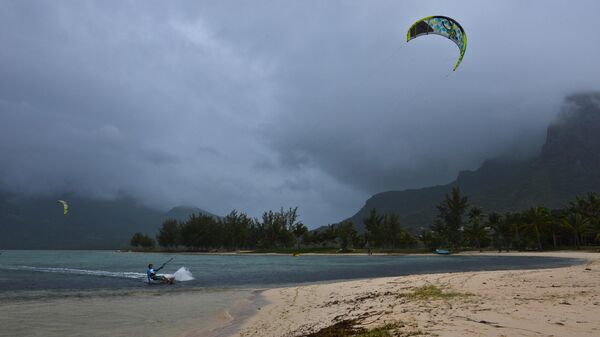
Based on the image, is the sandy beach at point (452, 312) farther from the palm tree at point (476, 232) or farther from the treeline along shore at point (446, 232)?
the palm tree at point (476, 232)

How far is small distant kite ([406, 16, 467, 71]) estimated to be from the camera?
2522cm

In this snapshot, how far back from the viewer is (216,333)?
46.2ft

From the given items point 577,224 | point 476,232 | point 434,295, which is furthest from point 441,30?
point 476,232

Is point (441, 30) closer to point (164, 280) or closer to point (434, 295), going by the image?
point (434, 295)

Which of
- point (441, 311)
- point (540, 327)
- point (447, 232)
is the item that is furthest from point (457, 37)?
point (447, 232)

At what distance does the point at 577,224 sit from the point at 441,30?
300 feet

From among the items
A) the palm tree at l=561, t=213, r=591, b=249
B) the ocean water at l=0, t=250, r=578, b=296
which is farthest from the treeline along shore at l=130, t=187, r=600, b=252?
the ocean water at l=0, t=250, r=578, b=296

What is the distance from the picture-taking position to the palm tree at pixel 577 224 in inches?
3691

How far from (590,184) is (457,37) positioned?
19699cm

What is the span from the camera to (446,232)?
417ft

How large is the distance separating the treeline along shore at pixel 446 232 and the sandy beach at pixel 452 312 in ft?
312

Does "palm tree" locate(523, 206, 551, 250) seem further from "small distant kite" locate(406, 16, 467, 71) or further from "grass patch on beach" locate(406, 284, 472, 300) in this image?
"grass patch on beach" locate(406, 284, 472, 300)

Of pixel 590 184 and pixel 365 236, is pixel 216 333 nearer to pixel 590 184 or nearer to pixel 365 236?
pixel 365 236

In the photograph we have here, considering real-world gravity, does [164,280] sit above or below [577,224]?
below
